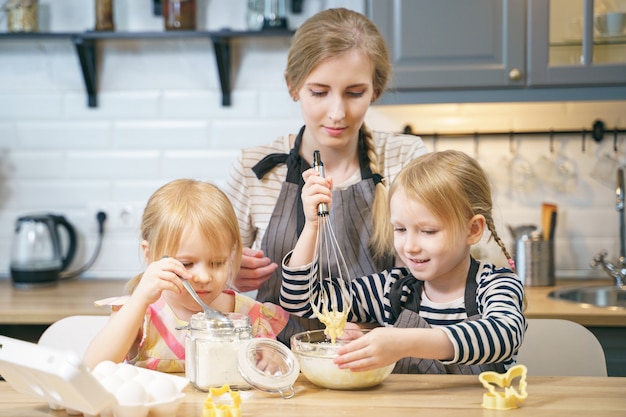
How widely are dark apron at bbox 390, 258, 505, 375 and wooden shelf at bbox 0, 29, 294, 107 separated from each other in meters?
1.50

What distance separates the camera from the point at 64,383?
1119mm

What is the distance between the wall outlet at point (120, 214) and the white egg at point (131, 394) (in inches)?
81.7

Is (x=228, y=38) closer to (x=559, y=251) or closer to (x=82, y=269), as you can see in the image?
(x=82, y=269)

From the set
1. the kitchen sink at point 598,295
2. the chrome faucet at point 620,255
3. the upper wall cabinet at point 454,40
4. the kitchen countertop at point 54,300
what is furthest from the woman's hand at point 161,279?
the chrome faucet at point 620,255

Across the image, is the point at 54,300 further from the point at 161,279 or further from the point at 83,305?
the point at 161,279

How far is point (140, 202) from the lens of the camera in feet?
10.6

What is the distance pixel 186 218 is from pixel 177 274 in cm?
17

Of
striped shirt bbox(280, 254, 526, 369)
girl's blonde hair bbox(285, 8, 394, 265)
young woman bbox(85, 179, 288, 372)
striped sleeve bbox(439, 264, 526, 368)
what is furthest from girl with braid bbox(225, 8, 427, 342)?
striped sleeve bbox(439, 264, 526, 368)

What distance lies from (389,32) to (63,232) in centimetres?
144

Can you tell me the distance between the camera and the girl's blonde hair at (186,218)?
1.60 meters

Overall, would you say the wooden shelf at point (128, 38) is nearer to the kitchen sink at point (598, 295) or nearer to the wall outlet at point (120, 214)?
the wall outlet at point (120, 214)

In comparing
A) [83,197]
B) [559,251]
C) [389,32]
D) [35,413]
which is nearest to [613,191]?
[559,251]

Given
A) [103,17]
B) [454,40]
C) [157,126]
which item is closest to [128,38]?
[103,17]

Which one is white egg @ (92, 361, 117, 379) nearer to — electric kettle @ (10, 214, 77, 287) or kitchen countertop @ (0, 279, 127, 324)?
kitchen countertop @ (0, 279, 127, 324)
